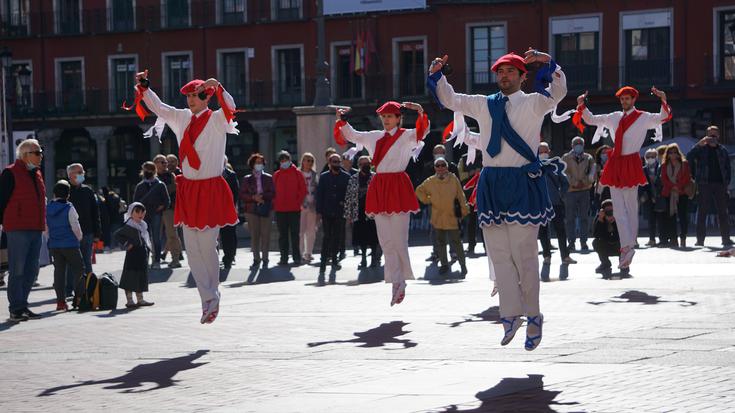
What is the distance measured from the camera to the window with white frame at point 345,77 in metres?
56.0

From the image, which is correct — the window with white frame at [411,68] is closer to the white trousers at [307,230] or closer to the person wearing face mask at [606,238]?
the white trousers at [307,230]

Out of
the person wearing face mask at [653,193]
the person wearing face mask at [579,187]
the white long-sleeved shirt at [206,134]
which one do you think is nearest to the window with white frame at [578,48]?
the person wearing face mask at [653,193]

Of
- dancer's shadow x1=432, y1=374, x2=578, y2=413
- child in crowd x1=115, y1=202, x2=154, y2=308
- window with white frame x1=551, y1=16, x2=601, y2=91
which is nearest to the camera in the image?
dancer's shadow x1=432, y1=374, x2=578, y2=413

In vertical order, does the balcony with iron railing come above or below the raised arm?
above

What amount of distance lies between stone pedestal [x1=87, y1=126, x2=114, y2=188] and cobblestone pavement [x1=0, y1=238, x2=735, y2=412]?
44.0 m

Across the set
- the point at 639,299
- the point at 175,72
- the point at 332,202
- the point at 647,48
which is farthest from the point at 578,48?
the point at 639,299

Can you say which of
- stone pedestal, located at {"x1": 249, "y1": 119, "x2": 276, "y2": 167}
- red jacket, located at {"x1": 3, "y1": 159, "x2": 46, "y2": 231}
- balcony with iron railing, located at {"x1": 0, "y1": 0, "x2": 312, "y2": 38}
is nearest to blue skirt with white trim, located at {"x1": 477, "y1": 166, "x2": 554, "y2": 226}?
red jacket, located at {"x1": 3, "y1": 159, "x2": 46, "y2": 231}

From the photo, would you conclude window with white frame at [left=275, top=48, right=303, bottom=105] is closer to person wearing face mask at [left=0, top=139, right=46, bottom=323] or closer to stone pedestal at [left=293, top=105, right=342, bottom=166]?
stone pedestal at [left=293, top=105, right=342, bottom=166]

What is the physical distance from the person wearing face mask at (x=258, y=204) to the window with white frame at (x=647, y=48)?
94.6 feet

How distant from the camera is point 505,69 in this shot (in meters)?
10.9

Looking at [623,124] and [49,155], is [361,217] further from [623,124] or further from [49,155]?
[49,155]

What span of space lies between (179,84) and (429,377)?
5090 cm

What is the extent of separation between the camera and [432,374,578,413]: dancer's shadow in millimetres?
8359

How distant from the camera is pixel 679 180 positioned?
25.3 metres
